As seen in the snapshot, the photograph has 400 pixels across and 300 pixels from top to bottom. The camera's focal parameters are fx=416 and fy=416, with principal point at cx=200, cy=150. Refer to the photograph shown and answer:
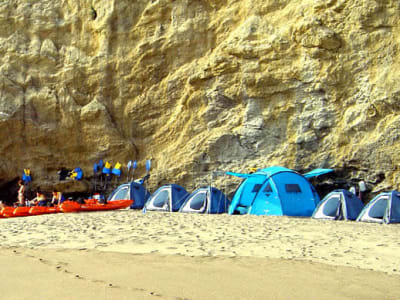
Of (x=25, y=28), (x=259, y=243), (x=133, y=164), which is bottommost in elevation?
(x=259, y=243)

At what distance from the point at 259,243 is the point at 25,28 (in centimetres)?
1969

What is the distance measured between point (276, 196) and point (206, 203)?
239 centimetres

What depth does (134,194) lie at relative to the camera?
687 inches

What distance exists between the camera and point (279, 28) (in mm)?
18484

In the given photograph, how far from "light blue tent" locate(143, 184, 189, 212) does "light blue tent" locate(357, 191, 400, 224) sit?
629 cm

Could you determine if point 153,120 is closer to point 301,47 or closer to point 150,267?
point 301,47

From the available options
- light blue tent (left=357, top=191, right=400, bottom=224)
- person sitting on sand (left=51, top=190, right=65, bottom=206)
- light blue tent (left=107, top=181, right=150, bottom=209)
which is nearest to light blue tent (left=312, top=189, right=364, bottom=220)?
light blue tent (left=357, top=191, right=400, bottom=224)

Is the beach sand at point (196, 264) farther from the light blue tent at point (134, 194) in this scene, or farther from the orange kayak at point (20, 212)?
the light blue tent at point (134, 194)

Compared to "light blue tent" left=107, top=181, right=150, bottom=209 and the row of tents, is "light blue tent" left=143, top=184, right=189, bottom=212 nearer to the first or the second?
the row of tents

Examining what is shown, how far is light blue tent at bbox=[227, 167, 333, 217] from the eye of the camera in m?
13.7

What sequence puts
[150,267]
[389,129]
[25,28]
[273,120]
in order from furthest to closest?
1. [25,28]
2. [273,120]
3. [389,129]
4. [150,267]

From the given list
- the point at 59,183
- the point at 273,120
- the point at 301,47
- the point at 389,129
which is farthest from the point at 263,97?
the point at 59,183

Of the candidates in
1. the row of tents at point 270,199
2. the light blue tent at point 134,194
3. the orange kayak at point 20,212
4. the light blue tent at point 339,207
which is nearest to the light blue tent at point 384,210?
the light blue tent at point 339,207

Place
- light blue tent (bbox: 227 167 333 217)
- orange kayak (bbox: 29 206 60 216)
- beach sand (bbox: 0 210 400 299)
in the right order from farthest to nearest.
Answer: light blue tent (bbox: 227 167 333 217), orange kayak (bbox: 29 206 60 216), beach sand (bbox: 0 210 400 299)
